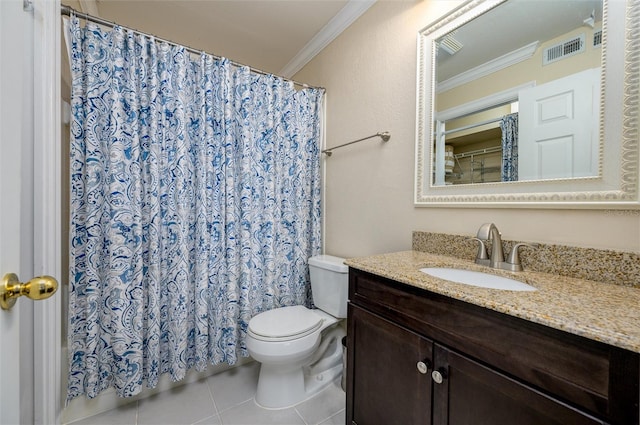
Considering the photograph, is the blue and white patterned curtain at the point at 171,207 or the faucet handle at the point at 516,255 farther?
the blue and white patterned curtain at the point at 171,207

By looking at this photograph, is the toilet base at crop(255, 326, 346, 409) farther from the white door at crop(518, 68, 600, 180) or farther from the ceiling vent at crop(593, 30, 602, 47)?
the ceiling vent at crop(593, 30, 602, 47)

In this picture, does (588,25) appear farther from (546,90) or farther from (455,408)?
(455,408)

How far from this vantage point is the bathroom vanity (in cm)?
52

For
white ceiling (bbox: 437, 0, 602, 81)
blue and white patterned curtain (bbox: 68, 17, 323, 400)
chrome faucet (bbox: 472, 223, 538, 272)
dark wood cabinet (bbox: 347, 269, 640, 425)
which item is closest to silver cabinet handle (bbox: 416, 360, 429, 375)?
dark wood cabinet (bbox: 347, 269, 640, 425)

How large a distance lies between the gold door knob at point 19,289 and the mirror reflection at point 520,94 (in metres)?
1.42

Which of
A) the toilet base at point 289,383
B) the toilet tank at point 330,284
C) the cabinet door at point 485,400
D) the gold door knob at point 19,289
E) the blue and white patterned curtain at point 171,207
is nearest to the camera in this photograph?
the gold door knob at point 19,289

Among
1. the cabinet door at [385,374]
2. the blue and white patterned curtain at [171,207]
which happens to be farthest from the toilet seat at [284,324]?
the cabinet door at [385,374]

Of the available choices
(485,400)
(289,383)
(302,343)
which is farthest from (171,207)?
(485,400)

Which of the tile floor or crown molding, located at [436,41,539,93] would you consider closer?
crown molding, located at [436,41,539,93]

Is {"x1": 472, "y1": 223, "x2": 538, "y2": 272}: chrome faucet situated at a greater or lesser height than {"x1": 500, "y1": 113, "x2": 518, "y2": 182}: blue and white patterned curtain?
lesser

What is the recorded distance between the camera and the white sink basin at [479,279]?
0.92 m

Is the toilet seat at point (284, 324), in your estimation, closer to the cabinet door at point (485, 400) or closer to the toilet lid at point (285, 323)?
the toilet lid at point (285, 323)

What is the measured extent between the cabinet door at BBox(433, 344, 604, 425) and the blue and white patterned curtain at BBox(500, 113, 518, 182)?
76 centimetres

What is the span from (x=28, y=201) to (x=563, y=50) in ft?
6.50
